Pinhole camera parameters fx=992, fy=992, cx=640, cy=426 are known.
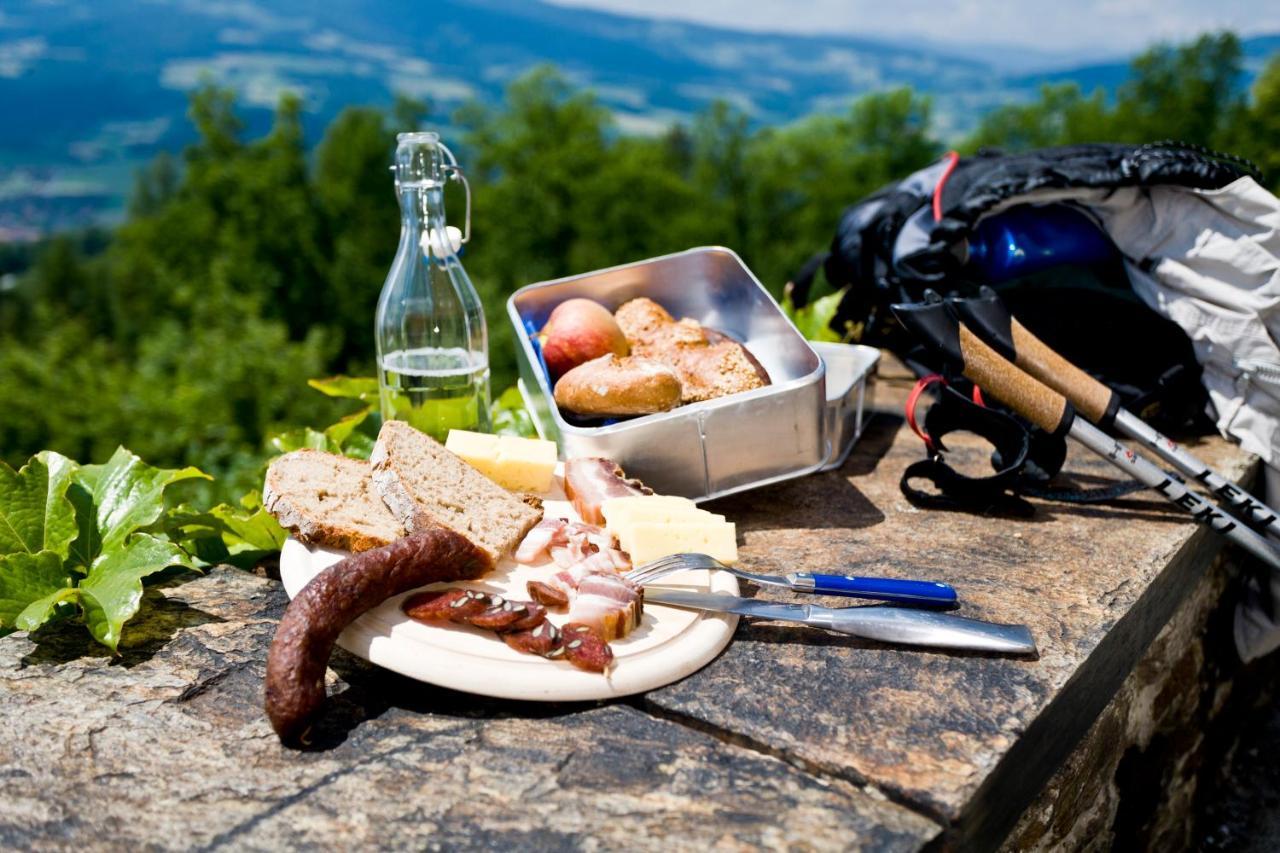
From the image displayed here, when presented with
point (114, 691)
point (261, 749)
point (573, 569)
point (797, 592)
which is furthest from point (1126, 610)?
point (114, 691)

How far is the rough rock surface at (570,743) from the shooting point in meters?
1.41

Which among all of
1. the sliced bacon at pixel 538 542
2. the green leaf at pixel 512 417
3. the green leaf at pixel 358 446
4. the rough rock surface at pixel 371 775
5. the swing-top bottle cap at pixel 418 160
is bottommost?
the green leaf at pixel 512 417

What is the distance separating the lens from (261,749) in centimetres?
159

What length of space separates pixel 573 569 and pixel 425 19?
4718 inches

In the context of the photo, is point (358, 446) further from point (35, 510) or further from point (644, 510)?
point (644, 510)

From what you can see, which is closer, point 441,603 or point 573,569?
point 441,603

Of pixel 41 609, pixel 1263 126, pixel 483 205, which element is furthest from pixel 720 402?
pixel 483 205

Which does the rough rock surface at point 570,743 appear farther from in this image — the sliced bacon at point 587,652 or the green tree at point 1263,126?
the green tree at point 1263,126

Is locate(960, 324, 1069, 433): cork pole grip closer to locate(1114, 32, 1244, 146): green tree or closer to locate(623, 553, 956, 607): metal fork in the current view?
locate(623, 553, 956, 607): metal fork

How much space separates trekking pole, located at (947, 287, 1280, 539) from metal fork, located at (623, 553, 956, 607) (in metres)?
0.78

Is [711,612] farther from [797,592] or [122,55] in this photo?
[122,55]

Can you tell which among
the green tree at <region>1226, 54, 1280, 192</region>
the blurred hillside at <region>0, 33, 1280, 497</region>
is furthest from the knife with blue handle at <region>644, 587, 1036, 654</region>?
the green tree at <region>1226, 54, 1280, 192</region>

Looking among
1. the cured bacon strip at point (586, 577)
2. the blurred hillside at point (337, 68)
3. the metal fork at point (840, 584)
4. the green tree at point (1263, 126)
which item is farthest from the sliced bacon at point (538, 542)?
the blurred hillside at point (337, 68)

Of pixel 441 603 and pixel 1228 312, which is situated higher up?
pixel 1228 312
